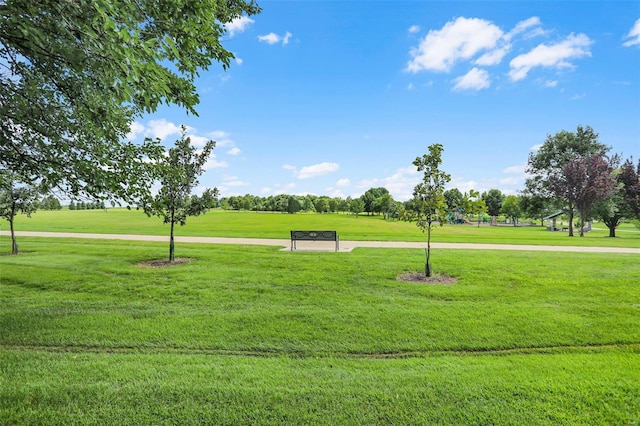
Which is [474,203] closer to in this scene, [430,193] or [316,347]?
[430,193]

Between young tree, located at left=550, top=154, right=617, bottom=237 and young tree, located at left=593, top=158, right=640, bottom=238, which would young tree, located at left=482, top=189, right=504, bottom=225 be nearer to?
young tree, located at left=593, top=158, right=640, bottom=238

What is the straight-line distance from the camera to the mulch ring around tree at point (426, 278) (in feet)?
27.5

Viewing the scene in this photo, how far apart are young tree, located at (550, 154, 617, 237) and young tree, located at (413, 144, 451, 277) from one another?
82.2 ft

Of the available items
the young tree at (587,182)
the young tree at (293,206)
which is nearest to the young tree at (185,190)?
the young tree at (587,182)

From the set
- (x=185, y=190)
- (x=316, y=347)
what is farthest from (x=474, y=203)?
(x=185, y=190)

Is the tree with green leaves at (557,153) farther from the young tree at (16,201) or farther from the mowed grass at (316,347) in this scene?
the young tree at (16,201)

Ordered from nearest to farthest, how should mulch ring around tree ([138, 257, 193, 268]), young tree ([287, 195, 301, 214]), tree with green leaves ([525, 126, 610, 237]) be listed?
mulch ring around tree ([138, 257, 193, 268]) < tree with green leaves ([525, 126, 610, 237]) < young tree ([287, 195, 301, 214])

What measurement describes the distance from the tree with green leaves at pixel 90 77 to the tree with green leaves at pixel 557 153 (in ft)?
127

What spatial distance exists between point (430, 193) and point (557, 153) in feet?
116

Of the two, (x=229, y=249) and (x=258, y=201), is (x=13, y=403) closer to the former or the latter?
(x=229, y=249)

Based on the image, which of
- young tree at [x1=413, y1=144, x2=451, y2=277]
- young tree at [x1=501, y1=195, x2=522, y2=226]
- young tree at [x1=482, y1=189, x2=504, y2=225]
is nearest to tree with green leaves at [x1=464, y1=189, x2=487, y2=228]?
young tree at [x1=413, y1=144, x2=451, y2=277]

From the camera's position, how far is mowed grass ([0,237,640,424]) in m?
3.21

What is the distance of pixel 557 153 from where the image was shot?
35.3 m

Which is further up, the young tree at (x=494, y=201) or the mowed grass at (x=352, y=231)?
the young tree at (x=494, y=201)
